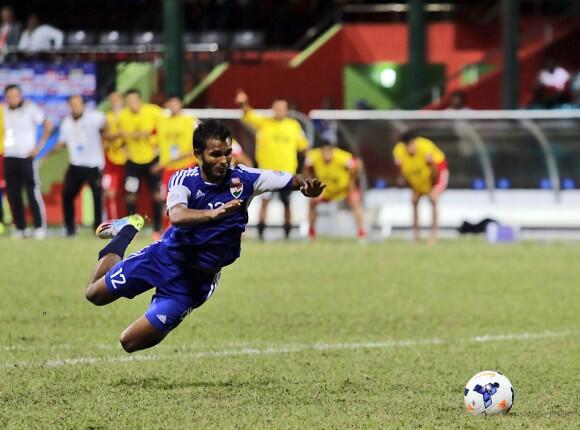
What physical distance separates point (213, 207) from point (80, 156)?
11.5 meters

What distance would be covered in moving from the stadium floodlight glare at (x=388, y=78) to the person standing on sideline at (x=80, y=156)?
10.1 metres

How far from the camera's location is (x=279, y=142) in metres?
19.3

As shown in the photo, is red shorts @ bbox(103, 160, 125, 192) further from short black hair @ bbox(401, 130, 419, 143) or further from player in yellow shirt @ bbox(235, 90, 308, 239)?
short black hair @ bbox(401, 130, 419, 143)

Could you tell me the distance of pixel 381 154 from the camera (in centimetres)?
2108

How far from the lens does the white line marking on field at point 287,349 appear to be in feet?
29.6

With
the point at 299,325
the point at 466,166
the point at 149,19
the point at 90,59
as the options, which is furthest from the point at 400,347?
the point at 149,19

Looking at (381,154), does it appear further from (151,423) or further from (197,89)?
(151,423)

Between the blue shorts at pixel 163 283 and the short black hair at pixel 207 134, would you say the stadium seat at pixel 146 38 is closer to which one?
the blue shorts at pixel 163 283

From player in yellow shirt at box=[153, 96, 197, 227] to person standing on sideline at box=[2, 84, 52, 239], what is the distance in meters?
1.61

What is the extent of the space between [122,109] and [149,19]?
1050 centimetres

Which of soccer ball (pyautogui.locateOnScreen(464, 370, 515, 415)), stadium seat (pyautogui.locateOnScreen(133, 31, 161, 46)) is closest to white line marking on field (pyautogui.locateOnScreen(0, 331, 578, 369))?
soccer ball (pyautogui.locateOnScreen(464, 370, 515, 415))

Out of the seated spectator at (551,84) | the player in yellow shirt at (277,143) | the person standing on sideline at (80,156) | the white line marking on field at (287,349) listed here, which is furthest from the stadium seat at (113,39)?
the white line marking on field at (287,349)

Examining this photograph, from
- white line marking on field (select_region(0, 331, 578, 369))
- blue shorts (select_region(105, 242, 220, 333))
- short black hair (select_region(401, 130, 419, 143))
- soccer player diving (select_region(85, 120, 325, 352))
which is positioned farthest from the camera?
short black hair (select_region(401, 130, 419, 143))

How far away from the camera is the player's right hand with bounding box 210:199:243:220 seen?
768 centimetres
